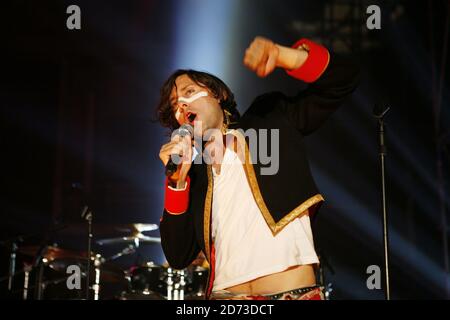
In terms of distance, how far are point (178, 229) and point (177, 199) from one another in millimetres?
112

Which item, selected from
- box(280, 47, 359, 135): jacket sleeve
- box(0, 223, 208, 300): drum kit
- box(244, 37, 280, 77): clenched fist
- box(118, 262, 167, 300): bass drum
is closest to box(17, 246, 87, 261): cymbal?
box(0, 223, 208, 300): drum kit

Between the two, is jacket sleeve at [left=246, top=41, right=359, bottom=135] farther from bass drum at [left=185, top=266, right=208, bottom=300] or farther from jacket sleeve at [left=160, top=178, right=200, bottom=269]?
bass drum at [left=185, top=266, right=208, bottom=300]

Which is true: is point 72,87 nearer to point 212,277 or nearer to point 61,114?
point 61,114

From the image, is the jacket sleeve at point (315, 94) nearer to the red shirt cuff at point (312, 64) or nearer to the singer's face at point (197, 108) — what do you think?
the red shirt cuff at point (312, 64)

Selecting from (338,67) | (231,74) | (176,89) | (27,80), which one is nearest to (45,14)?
(27,80)

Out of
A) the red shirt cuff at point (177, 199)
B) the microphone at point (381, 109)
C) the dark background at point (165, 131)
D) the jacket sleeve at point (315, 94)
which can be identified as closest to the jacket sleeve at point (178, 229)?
the red shirt cuff at point (177, 199)

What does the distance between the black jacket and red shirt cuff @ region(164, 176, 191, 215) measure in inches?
0.9

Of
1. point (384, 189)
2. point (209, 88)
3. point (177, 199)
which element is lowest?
point (177, 199)

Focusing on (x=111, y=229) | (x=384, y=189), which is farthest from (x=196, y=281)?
(x=384, y=189)

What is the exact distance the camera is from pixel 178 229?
6.32 feet

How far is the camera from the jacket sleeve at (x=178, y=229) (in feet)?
6.20

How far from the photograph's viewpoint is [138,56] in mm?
6363

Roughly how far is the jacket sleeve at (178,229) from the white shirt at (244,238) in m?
0.11

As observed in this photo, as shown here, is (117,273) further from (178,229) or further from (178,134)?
(178,134)
